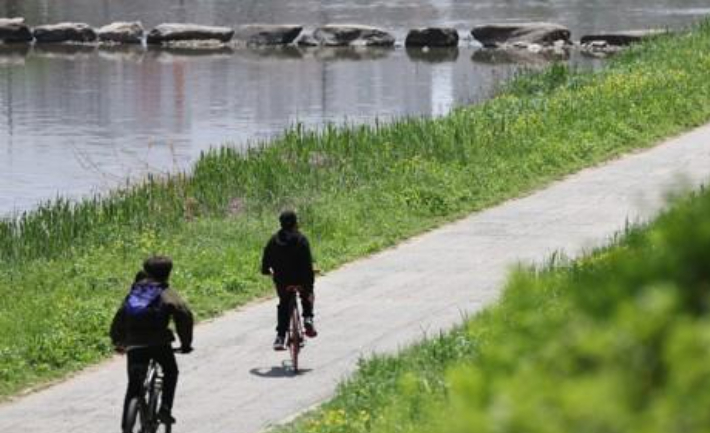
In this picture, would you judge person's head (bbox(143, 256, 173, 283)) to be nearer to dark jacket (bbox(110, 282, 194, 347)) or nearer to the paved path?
dark jacket (bbox(110, 282, 194, 347))

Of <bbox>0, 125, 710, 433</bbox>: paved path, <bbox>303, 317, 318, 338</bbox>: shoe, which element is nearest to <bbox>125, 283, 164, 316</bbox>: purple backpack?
<bbox>0, 125, 710, 433</bbox>: paved path

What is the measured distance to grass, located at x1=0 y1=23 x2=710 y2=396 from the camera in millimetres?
16078

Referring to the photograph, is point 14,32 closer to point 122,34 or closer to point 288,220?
point 122,34

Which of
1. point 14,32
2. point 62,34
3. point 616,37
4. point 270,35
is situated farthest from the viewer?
point 62,34

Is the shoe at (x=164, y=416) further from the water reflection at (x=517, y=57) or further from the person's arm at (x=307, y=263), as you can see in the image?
the water reflection at (x=517, y=57)

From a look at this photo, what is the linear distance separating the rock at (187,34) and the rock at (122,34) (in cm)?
70

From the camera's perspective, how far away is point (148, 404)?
429 inches

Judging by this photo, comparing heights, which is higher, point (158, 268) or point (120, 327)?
point (158, 268)

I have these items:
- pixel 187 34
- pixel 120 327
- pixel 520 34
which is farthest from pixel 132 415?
pixel 187 34

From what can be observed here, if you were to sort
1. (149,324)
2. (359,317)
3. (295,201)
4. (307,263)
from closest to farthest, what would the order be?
(149,324), (307,263), (359,317), (295,201)

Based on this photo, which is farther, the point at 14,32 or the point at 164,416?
the point at 14,32

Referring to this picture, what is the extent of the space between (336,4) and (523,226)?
51.2m

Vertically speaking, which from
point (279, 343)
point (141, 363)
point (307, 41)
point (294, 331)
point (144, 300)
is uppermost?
point (144, 300)

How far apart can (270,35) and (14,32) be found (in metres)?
9.14
